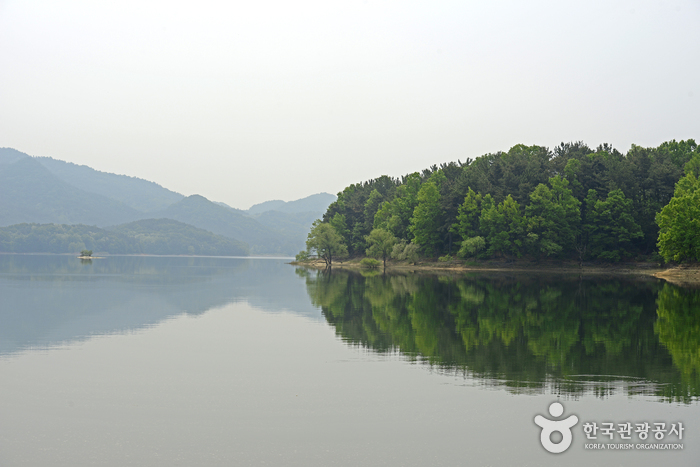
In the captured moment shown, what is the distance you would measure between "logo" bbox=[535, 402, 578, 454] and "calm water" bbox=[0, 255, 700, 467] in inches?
6.9

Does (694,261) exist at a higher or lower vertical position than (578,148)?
lower

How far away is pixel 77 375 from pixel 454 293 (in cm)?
3809

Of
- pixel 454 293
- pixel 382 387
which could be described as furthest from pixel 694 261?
pixel 382 387

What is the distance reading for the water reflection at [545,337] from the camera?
18.1m

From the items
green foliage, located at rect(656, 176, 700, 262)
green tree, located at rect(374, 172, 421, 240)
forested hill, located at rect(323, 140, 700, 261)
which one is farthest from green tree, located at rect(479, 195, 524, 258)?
green foliage, located at rect(656, 176, 700, 262)

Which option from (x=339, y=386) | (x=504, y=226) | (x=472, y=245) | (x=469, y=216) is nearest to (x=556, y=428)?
(x=339, y=386)

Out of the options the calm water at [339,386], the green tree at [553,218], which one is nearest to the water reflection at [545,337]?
the calm water at [339,386]

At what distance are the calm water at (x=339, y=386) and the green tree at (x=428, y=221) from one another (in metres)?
81.9

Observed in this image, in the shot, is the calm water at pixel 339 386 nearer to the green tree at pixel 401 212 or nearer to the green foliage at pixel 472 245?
the green foliage at pixel 472 245

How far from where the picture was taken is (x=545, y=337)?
2639 centimetres

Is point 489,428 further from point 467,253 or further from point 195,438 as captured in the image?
point 467,253

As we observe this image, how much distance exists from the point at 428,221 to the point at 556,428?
104 metres

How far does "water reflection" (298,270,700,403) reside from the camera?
18094 mm

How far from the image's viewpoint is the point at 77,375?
1891 centimetres
